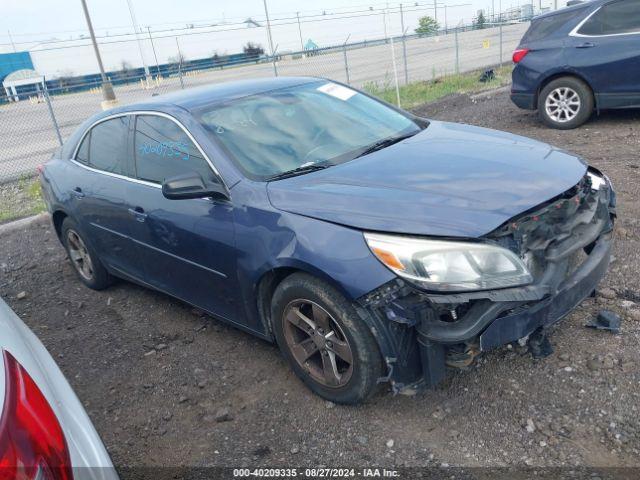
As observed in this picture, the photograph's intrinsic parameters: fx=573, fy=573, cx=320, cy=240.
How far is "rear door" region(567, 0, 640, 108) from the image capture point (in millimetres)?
7445

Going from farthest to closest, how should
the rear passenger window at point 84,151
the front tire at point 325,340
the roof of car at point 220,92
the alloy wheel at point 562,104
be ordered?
the alloy wheel at point 562,104
the rear passenger window at point 84,151
the roof of car at point 220,92
the front tire at point 325,340

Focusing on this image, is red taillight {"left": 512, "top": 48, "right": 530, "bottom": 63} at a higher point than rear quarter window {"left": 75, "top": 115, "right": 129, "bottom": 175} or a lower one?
lower

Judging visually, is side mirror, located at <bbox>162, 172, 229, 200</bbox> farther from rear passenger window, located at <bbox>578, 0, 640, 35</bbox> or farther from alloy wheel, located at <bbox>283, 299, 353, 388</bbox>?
rear passenger window, located at <bbox>578, 0, 640, 35</bbox>

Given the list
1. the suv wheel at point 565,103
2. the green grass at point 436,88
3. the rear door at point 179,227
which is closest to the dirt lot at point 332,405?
the rear door at point 179,227

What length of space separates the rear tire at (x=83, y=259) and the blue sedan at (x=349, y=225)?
61 centimetres

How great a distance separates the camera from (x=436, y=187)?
2.82 meters

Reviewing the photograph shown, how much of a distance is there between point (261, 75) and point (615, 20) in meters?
16.3

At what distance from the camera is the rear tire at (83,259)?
4.82 metres

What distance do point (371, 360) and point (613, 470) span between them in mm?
1104

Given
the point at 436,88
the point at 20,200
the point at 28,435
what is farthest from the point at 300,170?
the point at 436,88

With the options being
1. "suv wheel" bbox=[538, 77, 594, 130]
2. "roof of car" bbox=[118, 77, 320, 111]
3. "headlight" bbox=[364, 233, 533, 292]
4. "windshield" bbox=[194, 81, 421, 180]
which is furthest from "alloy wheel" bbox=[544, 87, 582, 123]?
"headlight" bbox=[364, 233, 533, 292]

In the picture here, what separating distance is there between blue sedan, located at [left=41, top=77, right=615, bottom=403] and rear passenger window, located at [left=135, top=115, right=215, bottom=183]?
0.5 inches

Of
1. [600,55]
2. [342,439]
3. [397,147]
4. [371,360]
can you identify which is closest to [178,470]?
[342,439]

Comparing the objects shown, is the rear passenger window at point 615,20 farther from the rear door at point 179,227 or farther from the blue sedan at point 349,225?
the rear door at point 179,227
